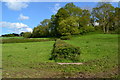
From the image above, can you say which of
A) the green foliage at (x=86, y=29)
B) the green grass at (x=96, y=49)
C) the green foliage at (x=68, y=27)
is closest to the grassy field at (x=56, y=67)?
the green grass at (x=96, y=49)

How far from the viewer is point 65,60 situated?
789 cm

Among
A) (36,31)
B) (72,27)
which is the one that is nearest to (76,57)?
(72,27)

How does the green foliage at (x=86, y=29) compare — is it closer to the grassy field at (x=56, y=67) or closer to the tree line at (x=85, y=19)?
the tree line at (x=85, y=19)

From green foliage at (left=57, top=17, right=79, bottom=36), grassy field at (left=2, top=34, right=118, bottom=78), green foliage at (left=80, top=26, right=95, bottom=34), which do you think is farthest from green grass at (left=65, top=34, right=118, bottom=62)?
green foliage at (left=80, top=26, right=95, bottom=34)

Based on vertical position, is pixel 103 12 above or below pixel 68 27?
above

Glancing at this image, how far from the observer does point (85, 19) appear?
51906 millimetres

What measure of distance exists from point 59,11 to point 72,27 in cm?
1080

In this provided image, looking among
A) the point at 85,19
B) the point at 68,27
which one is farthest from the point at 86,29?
the point at 68,27

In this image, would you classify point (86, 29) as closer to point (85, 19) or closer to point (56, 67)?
point (85, 19)

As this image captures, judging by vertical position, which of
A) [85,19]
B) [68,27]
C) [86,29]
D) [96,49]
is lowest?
[96,49]

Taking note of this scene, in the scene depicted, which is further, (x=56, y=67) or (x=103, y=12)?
(x=103, y=12)

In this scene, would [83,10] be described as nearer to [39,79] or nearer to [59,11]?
[59,11]

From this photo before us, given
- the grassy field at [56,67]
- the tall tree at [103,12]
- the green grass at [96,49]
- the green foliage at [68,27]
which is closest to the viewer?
the grassy field at [56,67]

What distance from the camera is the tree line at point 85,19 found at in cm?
4666
